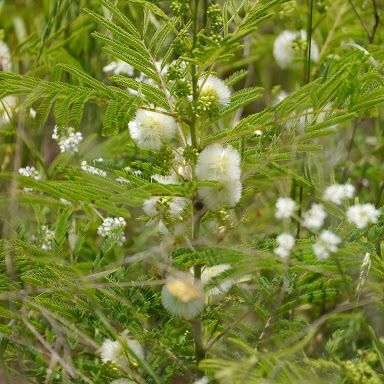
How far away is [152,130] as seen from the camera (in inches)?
60.5

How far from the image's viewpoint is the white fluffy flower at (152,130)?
5.04ft

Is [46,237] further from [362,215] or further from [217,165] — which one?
[362,215]

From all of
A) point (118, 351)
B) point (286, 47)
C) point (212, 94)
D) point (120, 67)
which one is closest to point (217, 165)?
point (212, 94)

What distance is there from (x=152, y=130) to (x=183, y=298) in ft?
1.06

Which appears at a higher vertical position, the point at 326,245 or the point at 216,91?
the point at 216,91

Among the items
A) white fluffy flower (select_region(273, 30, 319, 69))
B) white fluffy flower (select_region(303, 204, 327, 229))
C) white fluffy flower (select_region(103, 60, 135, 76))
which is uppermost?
white fluffy flower (select_region(273, 30, 319, 69))

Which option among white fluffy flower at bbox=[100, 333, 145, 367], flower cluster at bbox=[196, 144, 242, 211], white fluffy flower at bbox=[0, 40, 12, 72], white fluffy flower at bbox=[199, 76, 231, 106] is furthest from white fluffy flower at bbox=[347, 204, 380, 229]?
white fluffy flower at bbox=[0, 40, 12, 72]

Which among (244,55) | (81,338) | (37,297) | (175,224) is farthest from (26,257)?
(244,55)

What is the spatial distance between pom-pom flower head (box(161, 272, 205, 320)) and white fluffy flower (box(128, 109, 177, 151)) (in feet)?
0.87

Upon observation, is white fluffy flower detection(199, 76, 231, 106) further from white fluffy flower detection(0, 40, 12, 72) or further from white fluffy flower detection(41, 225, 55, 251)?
white fluffy flower detection(0, 40, 12, 72)

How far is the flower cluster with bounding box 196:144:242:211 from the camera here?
1.46 meters

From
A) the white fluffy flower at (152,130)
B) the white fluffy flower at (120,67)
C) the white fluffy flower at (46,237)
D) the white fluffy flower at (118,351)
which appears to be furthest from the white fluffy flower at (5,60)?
the white fluffy flower at (118,351)

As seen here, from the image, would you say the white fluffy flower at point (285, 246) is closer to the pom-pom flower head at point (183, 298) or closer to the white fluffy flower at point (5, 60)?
the pom-pom flower head at point (183, 298)

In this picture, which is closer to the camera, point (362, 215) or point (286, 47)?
point (362, 215)
